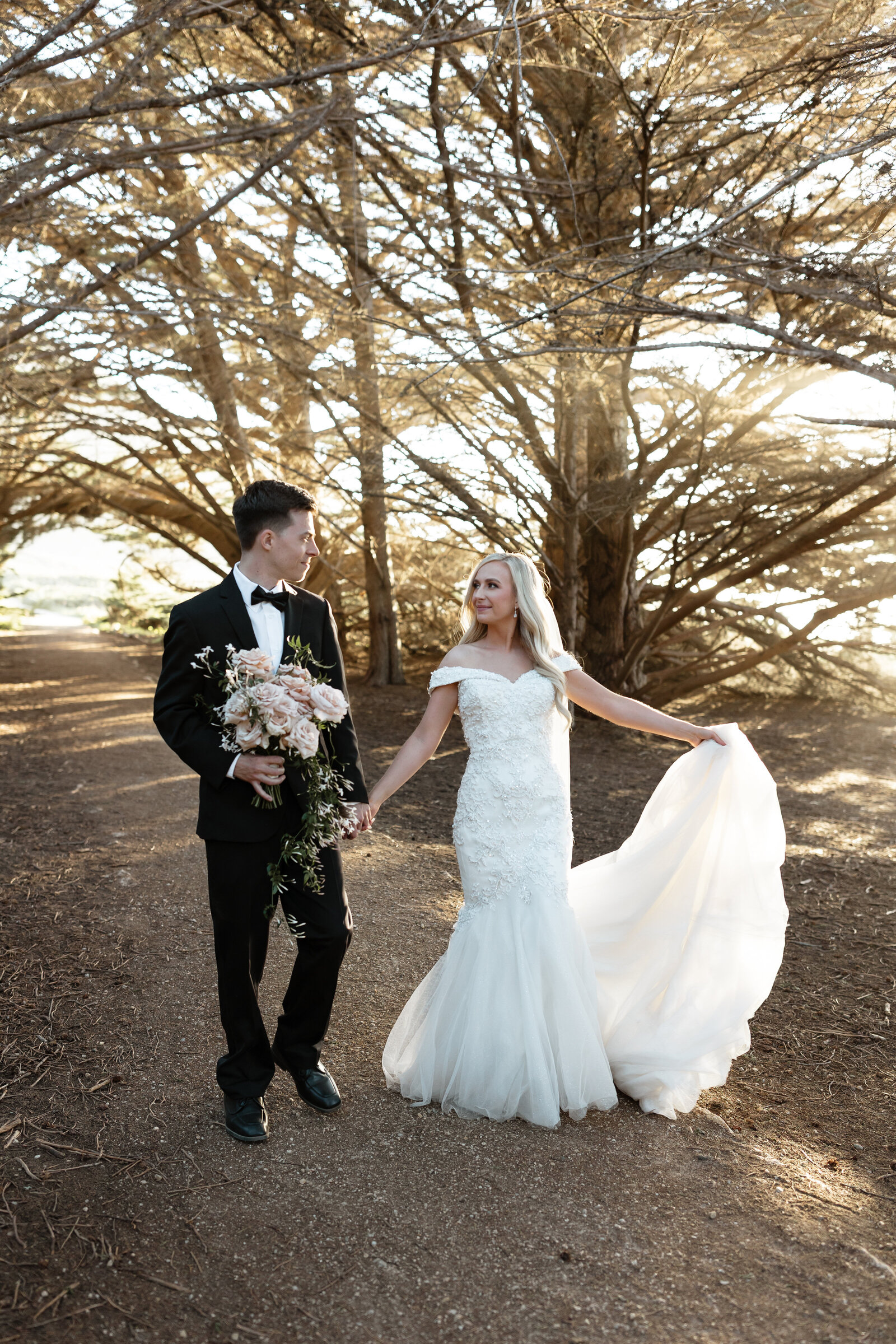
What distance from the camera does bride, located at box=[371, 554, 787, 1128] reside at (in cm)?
347

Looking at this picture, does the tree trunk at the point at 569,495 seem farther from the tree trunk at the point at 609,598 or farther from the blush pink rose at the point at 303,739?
the blush pink rose at the point at 303,739

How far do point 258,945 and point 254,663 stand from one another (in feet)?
3.18

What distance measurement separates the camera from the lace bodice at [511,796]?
370cm

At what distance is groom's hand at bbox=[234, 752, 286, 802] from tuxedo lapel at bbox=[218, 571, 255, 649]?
39 centimetres

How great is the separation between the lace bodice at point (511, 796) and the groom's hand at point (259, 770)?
88 cm

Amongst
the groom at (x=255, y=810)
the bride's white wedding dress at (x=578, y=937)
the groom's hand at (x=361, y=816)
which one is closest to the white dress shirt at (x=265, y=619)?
the groom at (x=255, y=810)

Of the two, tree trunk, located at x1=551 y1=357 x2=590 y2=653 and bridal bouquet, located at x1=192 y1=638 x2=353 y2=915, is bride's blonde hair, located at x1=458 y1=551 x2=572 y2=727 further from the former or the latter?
tree trunk, located at x1=551 y1=357 x2=590 y2=653

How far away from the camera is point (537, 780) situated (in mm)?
3771

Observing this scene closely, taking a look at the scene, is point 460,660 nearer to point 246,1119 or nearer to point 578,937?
point 578,937

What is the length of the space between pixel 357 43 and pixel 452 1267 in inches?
353

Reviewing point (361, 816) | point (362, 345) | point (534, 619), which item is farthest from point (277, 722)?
point (362, 345)

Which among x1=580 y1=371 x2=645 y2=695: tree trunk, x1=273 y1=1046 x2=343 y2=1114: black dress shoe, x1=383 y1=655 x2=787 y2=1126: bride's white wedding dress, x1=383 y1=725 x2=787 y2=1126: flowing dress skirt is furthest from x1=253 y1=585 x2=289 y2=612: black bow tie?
x1=580 y1=371 x2=645 y2=695: tree trunk

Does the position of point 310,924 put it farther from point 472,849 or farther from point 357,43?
point 357,43

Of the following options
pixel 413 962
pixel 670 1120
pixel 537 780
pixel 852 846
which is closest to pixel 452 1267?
pixel 670 1120
